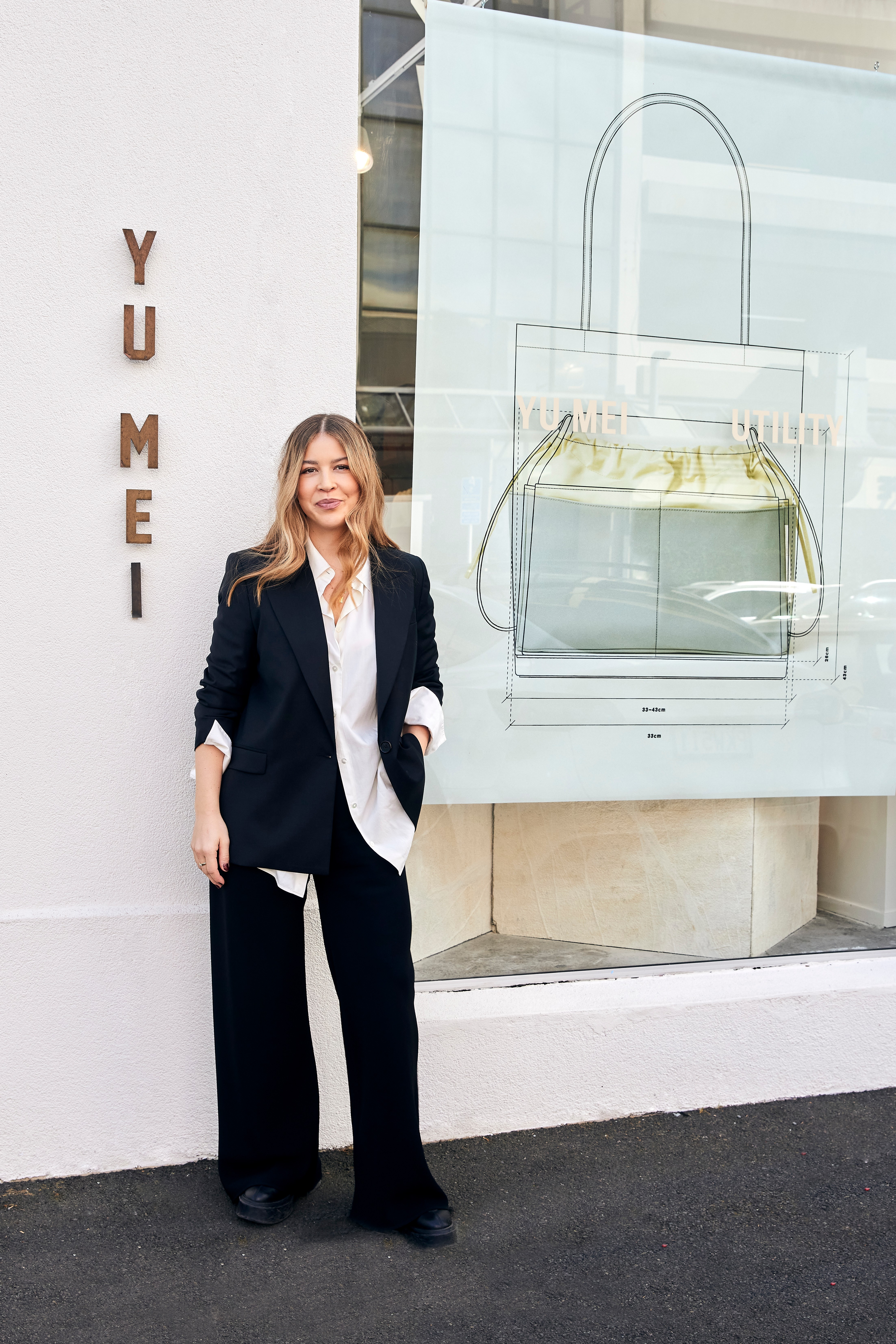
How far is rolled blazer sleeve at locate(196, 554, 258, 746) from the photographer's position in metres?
2.67

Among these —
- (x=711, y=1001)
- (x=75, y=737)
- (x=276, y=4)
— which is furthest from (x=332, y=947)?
(x=276, y=4)

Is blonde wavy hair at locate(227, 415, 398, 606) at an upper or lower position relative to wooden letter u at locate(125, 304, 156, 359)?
lower

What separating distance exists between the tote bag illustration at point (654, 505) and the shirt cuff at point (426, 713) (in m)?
0.66

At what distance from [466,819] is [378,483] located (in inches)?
51.4

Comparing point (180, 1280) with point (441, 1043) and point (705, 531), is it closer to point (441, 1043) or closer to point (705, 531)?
point (441, 1043)

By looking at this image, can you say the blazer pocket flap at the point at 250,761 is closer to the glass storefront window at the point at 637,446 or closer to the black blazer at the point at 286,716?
the black blazer at the point at 286,716

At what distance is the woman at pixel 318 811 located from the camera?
2654 mm

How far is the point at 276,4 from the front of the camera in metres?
3.04

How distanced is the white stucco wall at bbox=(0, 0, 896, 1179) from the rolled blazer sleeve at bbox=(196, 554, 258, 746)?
46 centimetres

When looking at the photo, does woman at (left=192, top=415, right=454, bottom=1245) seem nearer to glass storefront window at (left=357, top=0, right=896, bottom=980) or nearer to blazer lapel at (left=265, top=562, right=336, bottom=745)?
blazer lapel at (left=265, top=562, right=336, bottom=745)

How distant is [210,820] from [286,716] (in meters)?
0.34

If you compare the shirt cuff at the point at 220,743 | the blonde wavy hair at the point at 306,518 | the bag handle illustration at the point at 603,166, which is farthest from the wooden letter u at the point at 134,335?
the bag handle illustration at the point at 603,166

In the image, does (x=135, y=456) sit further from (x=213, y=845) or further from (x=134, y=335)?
(x=213, y=845)

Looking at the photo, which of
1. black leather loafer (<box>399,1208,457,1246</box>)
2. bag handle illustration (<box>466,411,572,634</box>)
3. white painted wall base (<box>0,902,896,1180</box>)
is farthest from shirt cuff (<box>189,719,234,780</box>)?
black leather loafer (<box>399,1208,457,1246</box>)
